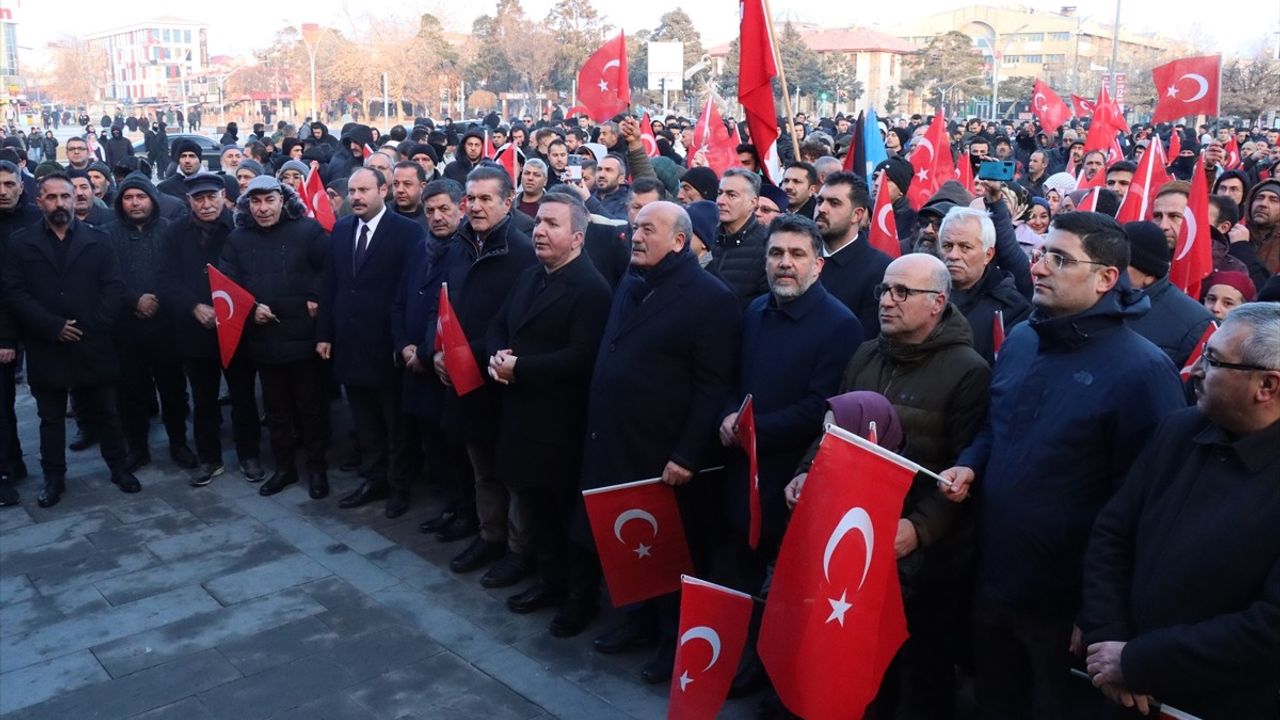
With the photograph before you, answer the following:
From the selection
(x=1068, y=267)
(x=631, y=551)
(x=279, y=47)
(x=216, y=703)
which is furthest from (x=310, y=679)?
(x=279, y=47)

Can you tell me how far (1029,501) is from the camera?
3.28m

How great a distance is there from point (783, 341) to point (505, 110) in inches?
2161

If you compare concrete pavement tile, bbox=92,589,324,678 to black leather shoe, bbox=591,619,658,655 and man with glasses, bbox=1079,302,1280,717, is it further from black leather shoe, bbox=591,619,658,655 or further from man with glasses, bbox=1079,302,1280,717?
man with glasses, bbox=1079,302,1280,717

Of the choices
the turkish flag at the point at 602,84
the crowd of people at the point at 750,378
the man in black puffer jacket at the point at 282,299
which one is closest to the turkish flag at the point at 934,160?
the crowd of people at the point at 750,378

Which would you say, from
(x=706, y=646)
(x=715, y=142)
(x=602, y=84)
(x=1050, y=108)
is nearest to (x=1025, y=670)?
(x=706, y=646)

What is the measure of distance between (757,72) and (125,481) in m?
5.04

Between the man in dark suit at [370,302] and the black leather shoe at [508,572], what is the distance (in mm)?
1277

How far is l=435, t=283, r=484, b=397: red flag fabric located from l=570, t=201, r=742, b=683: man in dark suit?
94 centimetres

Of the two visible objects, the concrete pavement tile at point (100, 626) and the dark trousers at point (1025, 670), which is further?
the concrete pavement tile at point (100, 626)

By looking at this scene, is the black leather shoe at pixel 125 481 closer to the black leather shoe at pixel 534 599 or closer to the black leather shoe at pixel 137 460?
the black leather shoe at pixel 137 460

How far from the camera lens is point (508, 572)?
5680 millimetres

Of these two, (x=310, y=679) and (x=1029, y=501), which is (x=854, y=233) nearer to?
(x=1029, y=501)

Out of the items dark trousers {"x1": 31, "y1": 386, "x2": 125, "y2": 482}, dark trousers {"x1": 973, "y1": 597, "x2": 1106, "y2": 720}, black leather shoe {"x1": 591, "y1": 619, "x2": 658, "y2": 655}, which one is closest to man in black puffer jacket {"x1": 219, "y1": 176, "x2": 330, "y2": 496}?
dark trousers {"x1": 31, "y1": 386, "x2": 125, "y2": 482}

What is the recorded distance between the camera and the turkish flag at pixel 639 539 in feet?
14.6
